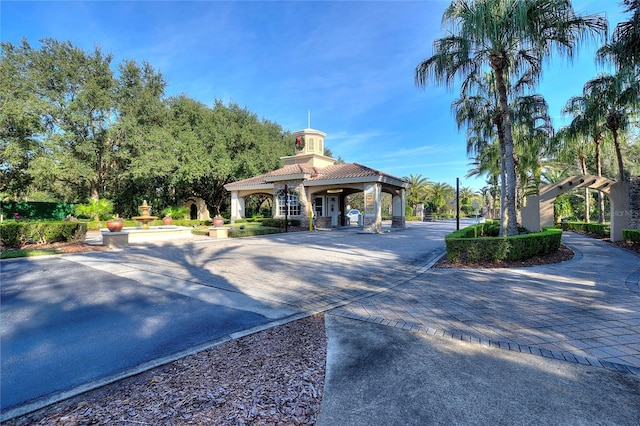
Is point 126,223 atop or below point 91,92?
below

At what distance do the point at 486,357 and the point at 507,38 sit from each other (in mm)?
9905

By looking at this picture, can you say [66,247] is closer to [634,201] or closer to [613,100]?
[613,100]

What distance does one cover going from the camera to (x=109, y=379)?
2930mm

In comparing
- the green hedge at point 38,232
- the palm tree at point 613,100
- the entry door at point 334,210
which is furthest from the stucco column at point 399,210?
the green hedge at point 38,232

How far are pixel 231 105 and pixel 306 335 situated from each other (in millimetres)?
29916

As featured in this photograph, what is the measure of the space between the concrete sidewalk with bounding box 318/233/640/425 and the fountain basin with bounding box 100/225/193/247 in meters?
12.2

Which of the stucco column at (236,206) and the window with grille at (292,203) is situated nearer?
the window with grille at (292,203)

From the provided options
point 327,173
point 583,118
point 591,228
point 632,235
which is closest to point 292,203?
point 327,173

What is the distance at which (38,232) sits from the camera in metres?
12.6

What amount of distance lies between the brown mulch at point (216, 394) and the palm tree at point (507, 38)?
9.53 m

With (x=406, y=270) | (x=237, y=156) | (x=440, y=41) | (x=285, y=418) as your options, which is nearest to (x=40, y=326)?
(x=285, y=418)

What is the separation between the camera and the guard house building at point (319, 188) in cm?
1983

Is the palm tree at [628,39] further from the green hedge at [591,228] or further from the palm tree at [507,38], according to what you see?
the green hedge at [591,228]

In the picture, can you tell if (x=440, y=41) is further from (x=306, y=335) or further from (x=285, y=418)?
Result: (x=285, y=418)
